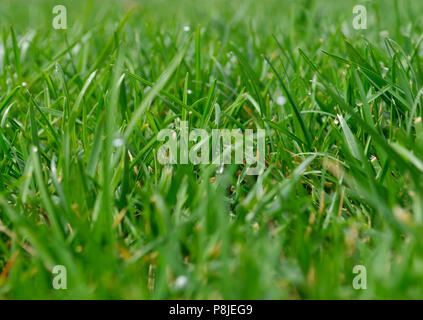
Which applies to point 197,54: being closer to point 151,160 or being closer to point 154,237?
point 151,160

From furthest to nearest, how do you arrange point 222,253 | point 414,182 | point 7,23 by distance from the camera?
point 7,23 → point 414,182 → point 222,253

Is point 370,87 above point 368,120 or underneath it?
above

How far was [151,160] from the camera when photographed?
1.21 metres

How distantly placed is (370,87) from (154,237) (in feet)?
2.50

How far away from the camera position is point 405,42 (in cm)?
180

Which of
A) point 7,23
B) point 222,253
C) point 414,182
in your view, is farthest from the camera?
point 7,23

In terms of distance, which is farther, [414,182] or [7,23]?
[7,23]

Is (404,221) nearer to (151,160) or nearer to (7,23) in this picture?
(151,160)

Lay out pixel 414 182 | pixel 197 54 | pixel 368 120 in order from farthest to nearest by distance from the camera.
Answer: pixel 197 54
pixel 368 120
pixel 414 182

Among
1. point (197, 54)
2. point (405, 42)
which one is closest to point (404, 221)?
point (197, 54)

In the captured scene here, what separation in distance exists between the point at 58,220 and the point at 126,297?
0.73 ft
